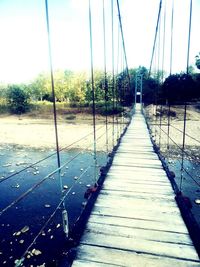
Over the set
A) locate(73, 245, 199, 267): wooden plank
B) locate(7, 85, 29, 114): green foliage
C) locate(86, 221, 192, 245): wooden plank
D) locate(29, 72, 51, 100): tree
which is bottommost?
locate(73, 245, 199, 267): wooden plank

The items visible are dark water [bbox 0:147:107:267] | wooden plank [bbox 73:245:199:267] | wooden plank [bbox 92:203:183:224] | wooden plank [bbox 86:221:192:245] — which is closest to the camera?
wooden plank [bbox 73:245:199:267]

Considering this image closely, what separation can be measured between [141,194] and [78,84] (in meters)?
28.2

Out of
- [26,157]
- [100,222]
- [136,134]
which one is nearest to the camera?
[100,222]

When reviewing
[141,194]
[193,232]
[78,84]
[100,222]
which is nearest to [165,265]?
[193,232]

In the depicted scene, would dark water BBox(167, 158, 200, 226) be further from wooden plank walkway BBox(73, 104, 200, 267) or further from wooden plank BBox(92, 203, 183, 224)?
wooden plank BBox(92, 203, 183, 224)

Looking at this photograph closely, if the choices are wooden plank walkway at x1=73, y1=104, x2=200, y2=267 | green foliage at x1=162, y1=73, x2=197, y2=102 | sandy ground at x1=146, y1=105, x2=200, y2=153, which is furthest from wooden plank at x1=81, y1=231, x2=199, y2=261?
green foliage at x1=162, y1=73, x2=197, y2=102

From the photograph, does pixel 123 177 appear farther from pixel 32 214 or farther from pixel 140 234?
pixel 32 214

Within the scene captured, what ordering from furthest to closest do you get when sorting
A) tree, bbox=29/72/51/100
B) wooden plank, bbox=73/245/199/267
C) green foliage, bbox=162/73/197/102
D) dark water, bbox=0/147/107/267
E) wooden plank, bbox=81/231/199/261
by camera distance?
tree, bbox=29/72/51/100 → green foliage, bbox=162/73/197/102 → dark water, bbox=0/147/107/267 → wooden plank, bbox=81/231/199/261 → wooden plank, bbox=73/245/199/267

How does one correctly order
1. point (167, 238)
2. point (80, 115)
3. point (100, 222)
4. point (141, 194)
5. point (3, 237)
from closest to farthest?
point (167, 238)
point (100, 222)
point (141, 194)
point (3, 237)
point (80, 115)

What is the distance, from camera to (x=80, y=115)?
25328 mm

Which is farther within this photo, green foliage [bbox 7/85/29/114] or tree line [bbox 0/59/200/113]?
green foliage [bbox 7/85/29/114]

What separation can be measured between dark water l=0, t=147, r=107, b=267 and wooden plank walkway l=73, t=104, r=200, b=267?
1.23 ft

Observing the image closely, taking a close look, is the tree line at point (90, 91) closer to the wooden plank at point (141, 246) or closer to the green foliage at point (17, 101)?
the green foliage at point (17, 101)

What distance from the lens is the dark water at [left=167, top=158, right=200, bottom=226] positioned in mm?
5527
